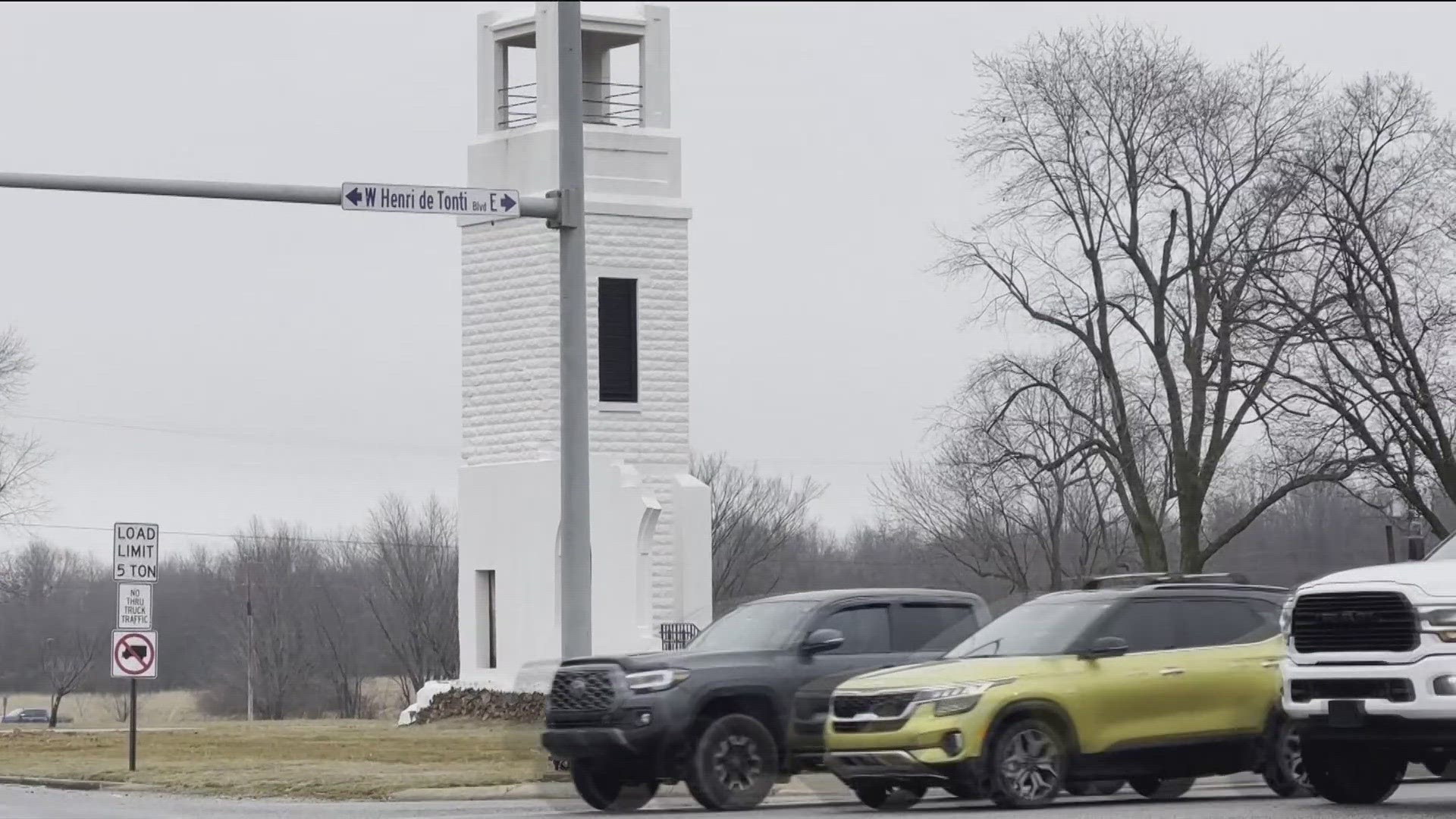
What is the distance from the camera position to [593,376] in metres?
39.3

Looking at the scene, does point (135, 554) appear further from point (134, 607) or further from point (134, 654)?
point (134, 654)

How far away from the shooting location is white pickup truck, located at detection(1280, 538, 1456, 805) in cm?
1484

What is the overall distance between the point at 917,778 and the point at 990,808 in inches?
25.6

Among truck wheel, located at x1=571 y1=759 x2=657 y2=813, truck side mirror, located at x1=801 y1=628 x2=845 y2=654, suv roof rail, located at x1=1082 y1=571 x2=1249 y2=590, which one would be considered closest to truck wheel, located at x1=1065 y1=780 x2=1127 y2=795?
suv roof rail, located at x1=1082 y1=571 x2=1249 y2=590

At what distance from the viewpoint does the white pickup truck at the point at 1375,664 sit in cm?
1484

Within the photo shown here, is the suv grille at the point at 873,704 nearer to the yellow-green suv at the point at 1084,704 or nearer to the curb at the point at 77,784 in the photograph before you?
the yellow-green suv at the point at 1084,704

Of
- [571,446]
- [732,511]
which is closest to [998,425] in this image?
[732,511]

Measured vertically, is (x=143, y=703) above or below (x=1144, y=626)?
below

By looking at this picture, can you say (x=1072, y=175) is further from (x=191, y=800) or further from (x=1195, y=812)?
(x=1195, y=812)

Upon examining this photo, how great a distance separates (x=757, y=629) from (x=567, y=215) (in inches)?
186

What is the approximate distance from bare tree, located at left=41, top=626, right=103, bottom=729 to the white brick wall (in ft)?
149

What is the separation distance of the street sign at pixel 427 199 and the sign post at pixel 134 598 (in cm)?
844

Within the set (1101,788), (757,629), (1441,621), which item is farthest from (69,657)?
(1441,621)

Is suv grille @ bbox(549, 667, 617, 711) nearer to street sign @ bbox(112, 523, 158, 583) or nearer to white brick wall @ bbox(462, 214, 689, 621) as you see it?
street sign @ bbox(112, 523, 158, 583)
